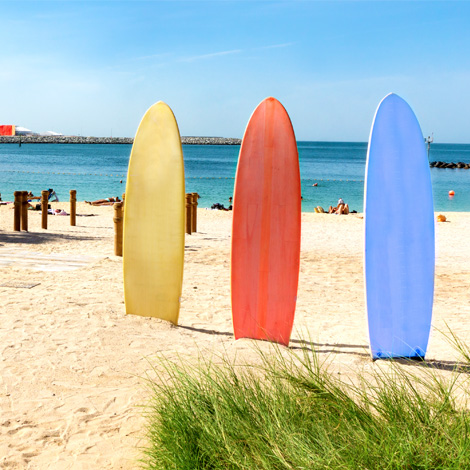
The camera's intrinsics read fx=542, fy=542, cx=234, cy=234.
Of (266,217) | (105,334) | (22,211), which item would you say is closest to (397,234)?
(266,217)

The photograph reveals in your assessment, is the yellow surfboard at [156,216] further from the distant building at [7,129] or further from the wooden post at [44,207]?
the distant building at [7,129]

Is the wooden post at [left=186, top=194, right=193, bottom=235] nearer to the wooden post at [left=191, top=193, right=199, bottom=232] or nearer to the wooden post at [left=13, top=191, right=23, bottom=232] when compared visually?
the wooden post at [left=191, top=193, right=199, bottom=232]

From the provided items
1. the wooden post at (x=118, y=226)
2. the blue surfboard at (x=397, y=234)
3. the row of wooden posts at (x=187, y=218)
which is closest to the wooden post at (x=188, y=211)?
the row of wooden posts at (x=187, y=218)

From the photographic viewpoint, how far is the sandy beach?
2.93 metres

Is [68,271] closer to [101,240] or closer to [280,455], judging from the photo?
[101,240]

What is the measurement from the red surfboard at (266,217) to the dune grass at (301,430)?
1.76 meters

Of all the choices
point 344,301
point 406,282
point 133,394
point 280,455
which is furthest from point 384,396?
point 344,301

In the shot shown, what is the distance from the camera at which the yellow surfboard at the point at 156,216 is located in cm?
495

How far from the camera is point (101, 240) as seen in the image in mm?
10195

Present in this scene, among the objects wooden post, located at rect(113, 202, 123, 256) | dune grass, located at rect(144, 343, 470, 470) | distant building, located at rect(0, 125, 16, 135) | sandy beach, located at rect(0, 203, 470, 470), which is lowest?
sandy beach, located at rect(0, 203, 470, 470)

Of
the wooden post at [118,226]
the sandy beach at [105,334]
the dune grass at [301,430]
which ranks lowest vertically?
the sandy beach at [105,334]

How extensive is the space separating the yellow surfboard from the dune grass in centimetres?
222

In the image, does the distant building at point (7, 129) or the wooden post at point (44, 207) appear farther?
the distant building at point (7, 129)

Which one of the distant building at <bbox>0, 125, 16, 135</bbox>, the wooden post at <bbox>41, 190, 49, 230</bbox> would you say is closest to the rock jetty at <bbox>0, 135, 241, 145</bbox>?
the distant building at <bbox>0, 125, 16, 135</bbox>
